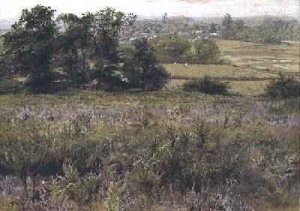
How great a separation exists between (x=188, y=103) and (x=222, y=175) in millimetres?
932

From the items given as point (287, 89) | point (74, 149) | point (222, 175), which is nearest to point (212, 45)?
point (287, 89)

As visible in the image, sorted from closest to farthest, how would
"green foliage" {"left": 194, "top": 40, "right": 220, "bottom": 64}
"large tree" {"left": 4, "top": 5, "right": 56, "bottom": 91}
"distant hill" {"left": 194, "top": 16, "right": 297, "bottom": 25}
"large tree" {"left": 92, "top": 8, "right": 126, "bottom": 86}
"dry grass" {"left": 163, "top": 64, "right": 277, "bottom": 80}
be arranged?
"large tree" {"left": 4, "top": 5, "right": 56, "bottom": 91} → "large tree" {"left": 92, "top": 8, "right": 126, "bottom": 86} → "dry grass" {"left": 163, "top": 64, "right": 277, "bottom": 80} → "green foliage" {"left": 194, "top": 40, "right": 220, "bottom": 64} → "distant hill" {"left": 194, "top": 16, "right": 297, "bottom": 25}

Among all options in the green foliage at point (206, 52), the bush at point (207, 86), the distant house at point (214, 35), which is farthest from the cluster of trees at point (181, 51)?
the bush at point (207, 86)

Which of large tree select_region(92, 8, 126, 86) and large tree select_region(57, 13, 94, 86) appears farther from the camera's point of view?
large tree select_region(92, 8, 126, 86)

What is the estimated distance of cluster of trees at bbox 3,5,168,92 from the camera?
22.2 ft

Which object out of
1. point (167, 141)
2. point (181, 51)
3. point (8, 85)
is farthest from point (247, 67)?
point (8, 85)

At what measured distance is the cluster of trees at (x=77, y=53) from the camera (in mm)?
6762

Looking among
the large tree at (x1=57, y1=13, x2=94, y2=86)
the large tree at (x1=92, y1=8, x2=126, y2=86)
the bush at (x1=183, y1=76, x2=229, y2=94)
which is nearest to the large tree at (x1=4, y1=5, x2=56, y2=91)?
the large tree at (x1=57, y1=13, x2=94, y2=86)

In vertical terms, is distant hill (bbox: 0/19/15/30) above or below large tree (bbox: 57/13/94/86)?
above

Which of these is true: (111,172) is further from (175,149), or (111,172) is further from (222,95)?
(222,95)

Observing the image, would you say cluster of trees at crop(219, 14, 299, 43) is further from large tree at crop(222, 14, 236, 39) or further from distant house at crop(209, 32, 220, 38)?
distant house at crop(209, 32, 220, 38)

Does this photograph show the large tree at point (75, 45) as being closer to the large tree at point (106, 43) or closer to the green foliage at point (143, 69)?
the large tree at point (106, 43)

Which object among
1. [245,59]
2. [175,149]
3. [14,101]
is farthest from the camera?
[245,59]

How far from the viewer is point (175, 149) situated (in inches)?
288
